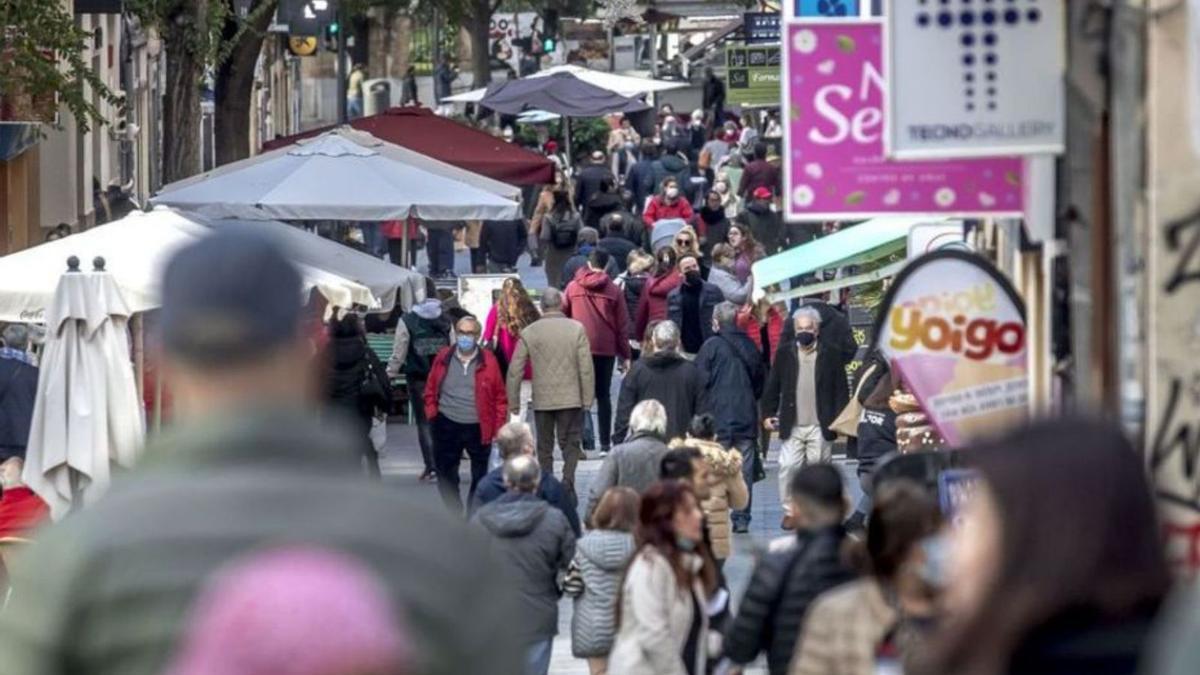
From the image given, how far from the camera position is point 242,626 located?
8.28ft

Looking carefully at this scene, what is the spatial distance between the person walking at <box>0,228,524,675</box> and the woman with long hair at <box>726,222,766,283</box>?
71.8 feet

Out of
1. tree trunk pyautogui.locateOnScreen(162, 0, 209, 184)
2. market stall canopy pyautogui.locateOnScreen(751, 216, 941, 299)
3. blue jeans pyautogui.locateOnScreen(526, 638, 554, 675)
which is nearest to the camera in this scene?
blue jeans pyautogui.locateOnScreen(526, 638, 554, 675)

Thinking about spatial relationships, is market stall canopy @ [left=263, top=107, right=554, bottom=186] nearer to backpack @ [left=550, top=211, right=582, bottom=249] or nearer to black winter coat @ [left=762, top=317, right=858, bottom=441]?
backpack @ [left=550, top=211, right=582, bottom=249]

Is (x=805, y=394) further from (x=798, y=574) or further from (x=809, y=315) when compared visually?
(x=798, y=574)

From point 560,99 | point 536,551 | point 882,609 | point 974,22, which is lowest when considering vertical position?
point 536,551

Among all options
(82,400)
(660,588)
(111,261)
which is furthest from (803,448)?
(660,588)

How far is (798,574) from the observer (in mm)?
7957

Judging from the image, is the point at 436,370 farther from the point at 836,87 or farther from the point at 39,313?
the point at 836,87

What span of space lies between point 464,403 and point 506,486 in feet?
19.9

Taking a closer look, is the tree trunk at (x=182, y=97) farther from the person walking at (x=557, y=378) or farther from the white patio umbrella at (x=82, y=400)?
the white patio umbrella at (x=82, y=400)

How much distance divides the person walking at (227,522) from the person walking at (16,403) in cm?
Answer: 1085

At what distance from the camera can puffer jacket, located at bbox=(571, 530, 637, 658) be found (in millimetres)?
11047

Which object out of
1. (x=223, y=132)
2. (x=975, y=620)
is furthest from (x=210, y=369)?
(x=223, y=132)

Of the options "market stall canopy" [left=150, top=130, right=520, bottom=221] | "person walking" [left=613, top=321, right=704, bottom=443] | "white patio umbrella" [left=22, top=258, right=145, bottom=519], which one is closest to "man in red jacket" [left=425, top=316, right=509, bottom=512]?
"person walking" [left=613, top=321, right=704, bottom=443]
